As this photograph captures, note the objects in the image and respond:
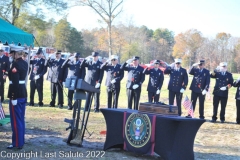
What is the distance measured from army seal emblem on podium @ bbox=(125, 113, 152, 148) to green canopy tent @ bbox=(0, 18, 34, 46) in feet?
11.4

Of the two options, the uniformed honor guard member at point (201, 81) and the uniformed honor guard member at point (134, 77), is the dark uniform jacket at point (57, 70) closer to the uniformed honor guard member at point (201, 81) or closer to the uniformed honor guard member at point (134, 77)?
the uniformed honor guard member at point (134, 77)

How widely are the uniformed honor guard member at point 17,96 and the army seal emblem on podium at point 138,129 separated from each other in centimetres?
188

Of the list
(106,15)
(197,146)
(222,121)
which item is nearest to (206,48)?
(106,15)

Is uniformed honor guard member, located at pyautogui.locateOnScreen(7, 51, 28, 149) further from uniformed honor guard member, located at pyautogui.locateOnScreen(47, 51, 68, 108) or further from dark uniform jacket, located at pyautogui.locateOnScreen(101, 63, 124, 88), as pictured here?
uniformed honor guard member, located at pyautogui.locateOnScreen(47, 51, 68, 108)

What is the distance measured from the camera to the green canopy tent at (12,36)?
24.0 feet

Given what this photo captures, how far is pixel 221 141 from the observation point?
7836 mm

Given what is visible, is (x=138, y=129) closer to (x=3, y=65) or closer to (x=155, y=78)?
(x=155, y=78)

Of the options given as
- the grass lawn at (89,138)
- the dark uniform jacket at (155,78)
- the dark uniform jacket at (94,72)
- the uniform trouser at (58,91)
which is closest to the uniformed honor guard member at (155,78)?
the dark uniform jacket at (155,78)

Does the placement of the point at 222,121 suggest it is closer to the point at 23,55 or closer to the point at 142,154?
the point at 142,154

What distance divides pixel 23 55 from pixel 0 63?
211 inches

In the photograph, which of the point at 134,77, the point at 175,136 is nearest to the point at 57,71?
the point at 134,77

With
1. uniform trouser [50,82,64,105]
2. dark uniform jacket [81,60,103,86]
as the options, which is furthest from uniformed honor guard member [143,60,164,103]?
uniform trouser [50,82,64,105]

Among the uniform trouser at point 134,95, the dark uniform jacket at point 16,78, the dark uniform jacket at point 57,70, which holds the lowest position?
the uniform trouser at point 134,95

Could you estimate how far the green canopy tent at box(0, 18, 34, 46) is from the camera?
7330 mm
